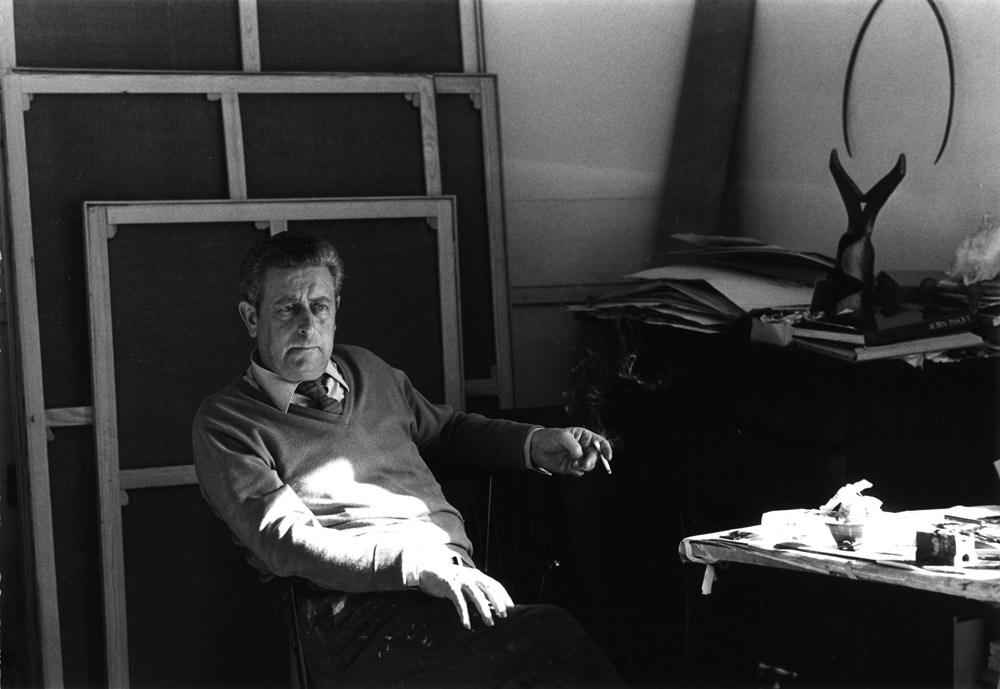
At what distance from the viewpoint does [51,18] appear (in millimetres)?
3061

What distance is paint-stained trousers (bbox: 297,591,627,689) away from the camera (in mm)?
2273

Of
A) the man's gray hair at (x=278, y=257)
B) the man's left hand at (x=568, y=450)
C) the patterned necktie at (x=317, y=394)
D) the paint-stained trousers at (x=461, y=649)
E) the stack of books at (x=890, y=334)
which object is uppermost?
the man's gray hair at (x=278, y=257)

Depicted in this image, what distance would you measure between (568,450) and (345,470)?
47cm

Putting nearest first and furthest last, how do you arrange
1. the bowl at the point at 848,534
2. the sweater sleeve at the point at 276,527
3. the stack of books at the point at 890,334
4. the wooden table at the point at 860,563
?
the wooden table at the point at 860,563
the bowl at the point at 848,534
the sweater sleeve at the point at 276,527
the stack of books at the point at 890,334

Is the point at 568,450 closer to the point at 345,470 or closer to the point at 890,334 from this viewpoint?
the point at 345,470

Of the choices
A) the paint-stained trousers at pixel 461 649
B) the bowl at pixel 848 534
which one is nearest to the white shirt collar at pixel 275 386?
the paint-stained trousers at pixel 461 649

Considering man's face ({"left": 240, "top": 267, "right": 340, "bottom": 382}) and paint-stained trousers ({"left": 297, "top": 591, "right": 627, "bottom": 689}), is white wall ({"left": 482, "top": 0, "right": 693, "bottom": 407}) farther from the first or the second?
paint-stained trousers ({"left": 297, "top": 591, "right": 627, "bottom": 689})

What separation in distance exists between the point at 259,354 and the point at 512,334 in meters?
1.32

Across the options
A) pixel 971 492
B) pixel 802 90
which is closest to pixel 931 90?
pixel 802 90

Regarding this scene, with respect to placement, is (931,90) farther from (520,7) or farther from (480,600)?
(480,600)

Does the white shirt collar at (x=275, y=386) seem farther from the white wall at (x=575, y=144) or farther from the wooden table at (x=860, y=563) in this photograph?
the white wall at (x=575, y=144)

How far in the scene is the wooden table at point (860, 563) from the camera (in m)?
→ 1.69

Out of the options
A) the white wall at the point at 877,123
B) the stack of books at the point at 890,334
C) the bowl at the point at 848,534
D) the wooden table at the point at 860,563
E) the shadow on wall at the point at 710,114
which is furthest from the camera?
the shadow on wall at the point at 710,114

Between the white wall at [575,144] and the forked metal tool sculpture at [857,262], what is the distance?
124cm
